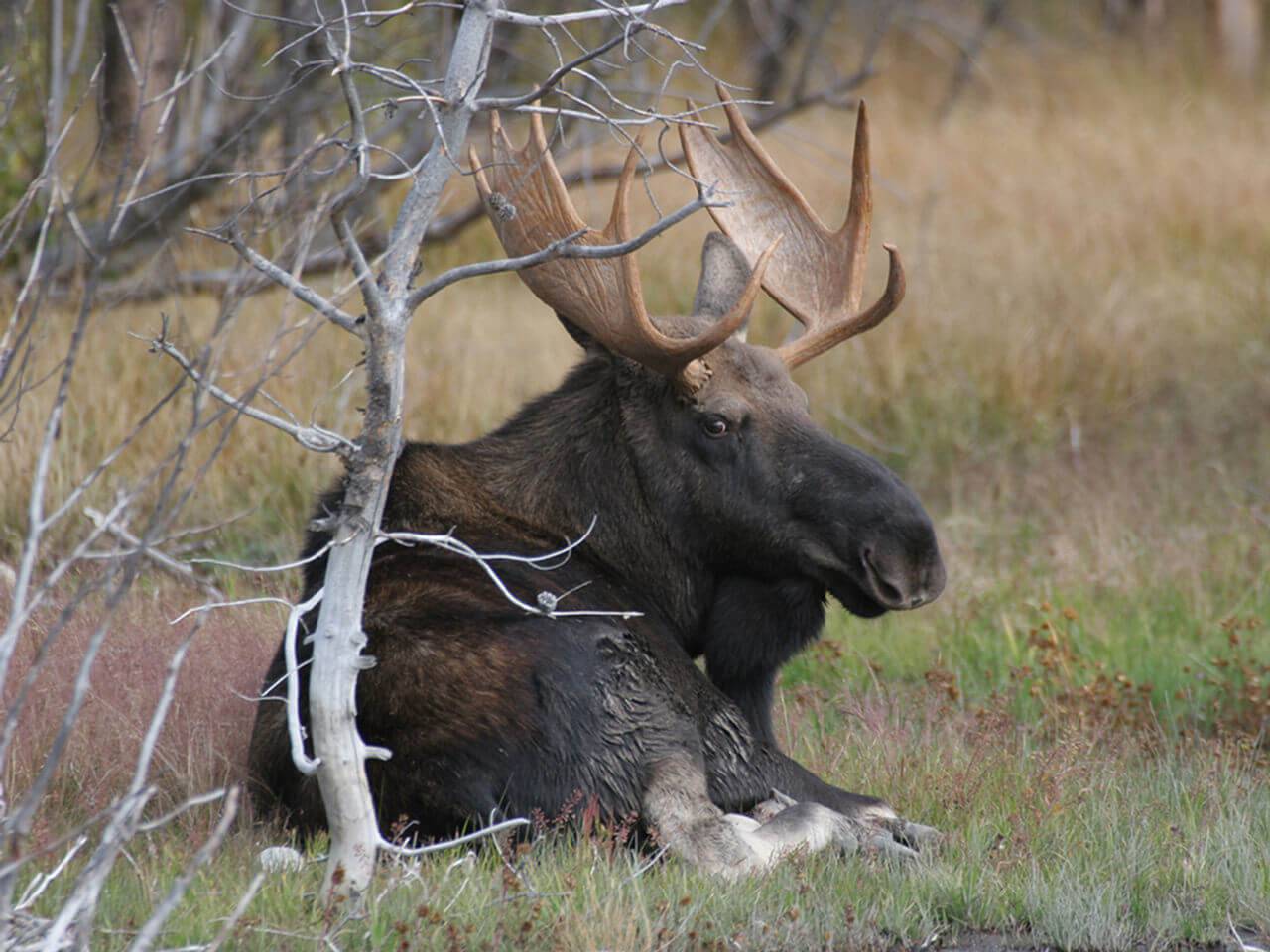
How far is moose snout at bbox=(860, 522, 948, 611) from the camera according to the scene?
470 cm

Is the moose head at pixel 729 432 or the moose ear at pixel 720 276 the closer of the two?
the moose head at pixel 729 432

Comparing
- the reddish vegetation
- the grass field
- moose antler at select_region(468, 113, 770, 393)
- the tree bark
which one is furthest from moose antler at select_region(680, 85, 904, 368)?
the tree bark

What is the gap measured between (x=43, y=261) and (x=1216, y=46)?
591 inches

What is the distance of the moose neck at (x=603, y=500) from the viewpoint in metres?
5.08

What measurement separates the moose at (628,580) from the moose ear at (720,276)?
11 centimetres

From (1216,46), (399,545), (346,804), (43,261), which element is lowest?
(346,804)

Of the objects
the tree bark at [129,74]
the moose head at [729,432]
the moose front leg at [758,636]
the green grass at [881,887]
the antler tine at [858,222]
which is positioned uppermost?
the tree bark at [129,74]

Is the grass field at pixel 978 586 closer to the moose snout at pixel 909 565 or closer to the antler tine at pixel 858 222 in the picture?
the moose snout at pixel 909 565

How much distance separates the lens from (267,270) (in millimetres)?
3619

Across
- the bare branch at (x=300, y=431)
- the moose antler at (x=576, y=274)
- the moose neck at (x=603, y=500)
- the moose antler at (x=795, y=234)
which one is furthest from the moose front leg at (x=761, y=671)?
the bare branch at (x=300, y=431)

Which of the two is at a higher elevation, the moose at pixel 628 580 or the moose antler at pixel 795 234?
the moose antler at pixel 795 234

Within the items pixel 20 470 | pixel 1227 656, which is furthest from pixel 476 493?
pixel 1227 656

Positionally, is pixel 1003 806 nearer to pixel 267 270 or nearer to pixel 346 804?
pixel 346 804

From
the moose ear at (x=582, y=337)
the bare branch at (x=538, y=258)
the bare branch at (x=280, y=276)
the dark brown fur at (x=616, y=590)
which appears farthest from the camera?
the moose ear at (x=582, y=337)
